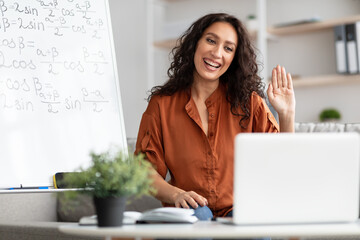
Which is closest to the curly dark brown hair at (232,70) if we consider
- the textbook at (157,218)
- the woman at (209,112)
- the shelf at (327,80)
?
the woman at (209,112)

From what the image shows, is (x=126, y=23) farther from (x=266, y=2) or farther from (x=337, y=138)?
(x=337, y=138)

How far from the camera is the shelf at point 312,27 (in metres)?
3.19

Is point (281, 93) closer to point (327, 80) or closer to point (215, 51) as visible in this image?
point (215, 51)

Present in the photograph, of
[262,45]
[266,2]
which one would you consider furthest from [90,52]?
[266,2]

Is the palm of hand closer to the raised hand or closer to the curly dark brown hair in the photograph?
the raised hand

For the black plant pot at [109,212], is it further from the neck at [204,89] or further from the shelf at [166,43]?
the shelf at [166,43]

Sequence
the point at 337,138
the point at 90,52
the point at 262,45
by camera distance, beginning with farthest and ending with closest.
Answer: the point at 262,45, the point at 90,52, the point at 337,138

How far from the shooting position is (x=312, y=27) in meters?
3.34

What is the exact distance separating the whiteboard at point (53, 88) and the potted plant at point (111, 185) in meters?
0.84

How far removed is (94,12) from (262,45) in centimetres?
151

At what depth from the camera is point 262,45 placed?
3.48 meters

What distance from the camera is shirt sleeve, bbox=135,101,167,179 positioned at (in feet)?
6.34

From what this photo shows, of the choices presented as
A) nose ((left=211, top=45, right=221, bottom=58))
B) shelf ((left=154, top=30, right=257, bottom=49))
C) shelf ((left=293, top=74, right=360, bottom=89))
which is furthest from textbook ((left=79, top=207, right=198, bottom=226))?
shelf ((left=154, top=30, right=257, bottom=49))

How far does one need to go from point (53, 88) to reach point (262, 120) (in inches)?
34.0
